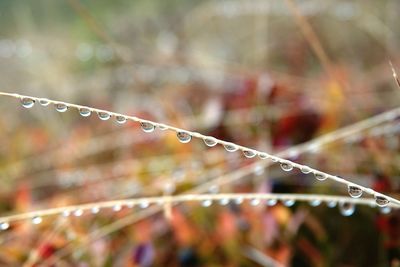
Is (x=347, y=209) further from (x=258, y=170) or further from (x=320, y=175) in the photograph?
(x=320, y=175)

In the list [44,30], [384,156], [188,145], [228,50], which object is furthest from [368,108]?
[44,30]

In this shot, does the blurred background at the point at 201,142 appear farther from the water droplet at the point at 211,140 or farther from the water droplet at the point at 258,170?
the water droplet at the point at 211,140

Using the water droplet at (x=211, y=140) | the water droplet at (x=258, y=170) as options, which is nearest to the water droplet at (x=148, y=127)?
the water droplet at (x=211, y=140)

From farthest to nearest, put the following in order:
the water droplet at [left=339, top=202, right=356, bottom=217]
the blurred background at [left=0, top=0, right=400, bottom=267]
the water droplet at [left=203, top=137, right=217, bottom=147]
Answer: the blurred background at [left=0, top=0, right=400, bottom=267], the water droplet at [left=339, top=202, right=356, bottom=217], the water droplet at [left=203, top=137, right=217, bottom=147]

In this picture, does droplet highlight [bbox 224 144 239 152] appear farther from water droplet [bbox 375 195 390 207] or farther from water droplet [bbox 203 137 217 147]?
water droplet [bbox 375 195 390 207]

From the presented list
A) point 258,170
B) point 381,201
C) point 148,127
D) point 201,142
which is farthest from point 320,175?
point 201,142

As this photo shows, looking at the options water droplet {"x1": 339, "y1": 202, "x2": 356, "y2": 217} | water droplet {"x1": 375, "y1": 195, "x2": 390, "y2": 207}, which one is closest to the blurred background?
water droplet {"x1": 339, "y1": 202, "x2": 356, "y2": 217}

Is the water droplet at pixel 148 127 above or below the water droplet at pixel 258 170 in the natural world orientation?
below

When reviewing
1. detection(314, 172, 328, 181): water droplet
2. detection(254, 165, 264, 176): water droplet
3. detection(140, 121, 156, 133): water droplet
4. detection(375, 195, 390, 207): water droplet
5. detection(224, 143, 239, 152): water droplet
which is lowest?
detection(375, 195, 390, 207): water droplet
